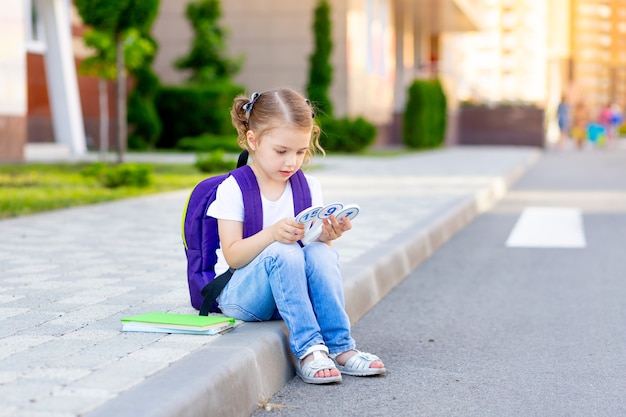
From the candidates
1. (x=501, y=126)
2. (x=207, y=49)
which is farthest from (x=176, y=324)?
(x=501, y=126)

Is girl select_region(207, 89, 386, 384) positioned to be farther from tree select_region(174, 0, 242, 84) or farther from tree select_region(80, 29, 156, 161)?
tree select_region(174, 0, 242, 84)

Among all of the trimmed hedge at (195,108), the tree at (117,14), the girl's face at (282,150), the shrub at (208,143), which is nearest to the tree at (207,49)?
the trimmed hedge at (195,108)

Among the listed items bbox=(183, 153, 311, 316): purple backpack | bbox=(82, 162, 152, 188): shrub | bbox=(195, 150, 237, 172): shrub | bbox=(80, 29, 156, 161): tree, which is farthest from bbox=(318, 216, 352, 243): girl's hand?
bbox=(80, 29, 156, 161): tree

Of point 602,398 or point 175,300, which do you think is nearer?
point 602,398

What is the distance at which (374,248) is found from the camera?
7414mm

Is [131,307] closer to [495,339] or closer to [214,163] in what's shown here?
[495,339]

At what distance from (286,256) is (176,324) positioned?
0.50 metres

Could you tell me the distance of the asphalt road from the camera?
3.97 m

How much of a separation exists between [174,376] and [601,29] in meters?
167

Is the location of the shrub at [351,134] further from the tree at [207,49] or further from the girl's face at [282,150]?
the girl's face at [282,150]

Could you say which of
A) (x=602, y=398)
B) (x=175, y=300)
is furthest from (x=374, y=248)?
Answer: (x=602, y=398)

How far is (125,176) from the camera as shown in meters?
12.4

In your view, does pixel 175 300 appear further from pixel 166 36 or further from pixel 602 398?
pixel 166 36

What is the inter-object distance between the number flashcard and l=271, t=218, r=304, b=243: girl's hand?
30 millimetres
